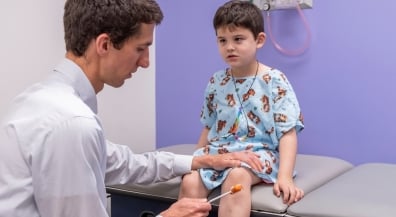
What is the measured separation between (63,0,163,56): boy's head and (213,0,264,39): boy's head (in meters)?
0.52

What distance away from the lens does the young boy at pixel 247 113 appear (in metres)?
1.34

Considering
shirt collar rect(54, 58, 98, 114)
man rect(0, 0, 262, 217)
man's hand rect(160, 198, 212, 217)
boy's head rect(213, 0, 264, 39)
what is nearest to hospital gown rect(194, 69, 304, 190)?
boy's head rect(213, 0, 264, 39)

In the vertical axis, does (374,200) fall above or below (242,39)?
below

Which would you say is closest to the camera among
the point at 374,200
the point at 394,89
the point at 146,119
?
the point at 374,200

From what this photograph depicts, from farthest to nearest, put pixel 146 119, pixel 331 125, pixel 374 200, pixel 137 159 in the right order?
pixel 146 119
pixel 331 125
pixel 137 159
pixel 374 200

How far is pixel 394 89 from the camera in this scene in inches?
67.4

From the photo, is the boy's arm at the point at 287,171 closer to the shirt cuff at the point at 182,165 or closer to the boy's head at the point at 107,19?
the shirt cuff at the point at 182,165

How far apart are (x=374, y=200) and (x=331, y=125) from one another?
0.69 metres

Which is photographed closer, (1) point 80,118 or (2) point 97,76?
(1) point 80,118

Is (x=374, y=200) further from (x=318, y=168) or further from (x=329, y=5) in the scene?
(x=329, y=5)

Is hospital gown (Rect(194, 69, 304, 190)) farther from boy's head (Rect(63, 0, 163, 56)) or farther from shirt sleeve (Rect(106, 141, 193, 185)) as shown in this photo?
boy's head (Rect(63, 0, 163, 56))

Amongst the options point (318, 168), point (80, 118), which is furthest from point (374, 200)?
point (80, 118)

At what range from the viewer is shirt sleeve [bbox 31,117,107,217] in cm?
79

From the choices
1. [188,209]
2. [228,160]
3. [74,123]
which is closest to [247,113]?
[228,160]
